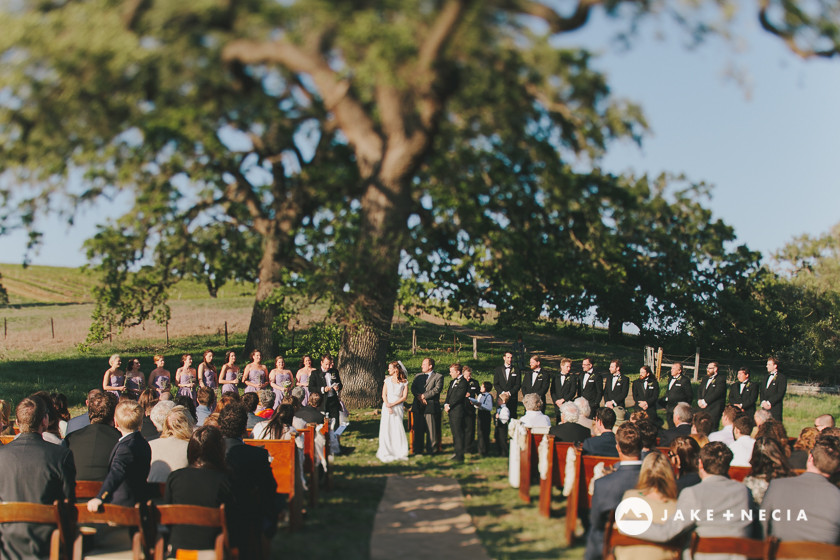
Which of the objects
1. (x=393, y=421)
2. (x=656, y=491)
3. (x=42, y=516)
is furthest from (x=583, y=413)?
(x=42, y=516)

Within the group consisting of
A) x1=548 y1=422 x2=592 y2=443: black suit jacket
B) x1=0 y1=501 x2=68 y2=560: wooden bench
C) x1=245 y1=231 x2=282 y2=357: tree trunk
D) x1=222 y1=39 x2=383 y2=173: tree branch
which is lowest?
x1=0 y1=501 x2=68 y2=560: wooden bench

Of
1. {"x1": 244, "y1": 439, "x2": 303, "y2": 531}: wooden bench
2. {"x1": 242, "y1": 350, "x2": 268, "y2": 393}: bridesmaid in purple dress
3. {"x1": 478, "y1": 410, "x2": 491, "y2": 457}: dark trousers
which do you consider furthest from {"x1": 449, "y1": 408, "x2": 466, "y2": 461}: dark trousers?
{"x1": 244, "y1": 439, "x2": 303, "y2": 531}: wooden bench

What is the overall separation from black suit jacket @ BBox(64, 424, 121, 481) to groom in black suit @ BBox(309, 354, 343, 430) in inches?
215

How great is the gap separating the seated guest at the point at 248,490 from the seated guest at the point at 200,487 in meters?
0.21

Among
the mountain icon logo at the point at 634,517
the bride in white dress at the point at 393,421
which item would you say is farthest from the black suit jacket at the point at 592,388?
the mountain icon logo at the point at 634,517

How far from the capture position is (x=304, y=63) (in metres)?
6.41

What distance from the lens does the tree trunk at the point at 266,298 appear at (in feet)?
25.5

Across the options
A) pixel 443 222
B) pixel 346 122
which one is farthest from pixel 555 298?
pixel 346 122

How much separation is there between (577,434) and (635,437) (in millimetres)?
3251

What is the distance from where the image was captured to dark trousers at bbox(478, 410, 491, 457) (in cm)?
1342

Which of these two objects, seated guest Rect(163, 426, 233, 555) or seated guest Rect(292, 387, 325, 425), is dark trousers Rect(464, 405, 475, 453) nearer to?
seated guest Rect(292, 387, 325, 425)

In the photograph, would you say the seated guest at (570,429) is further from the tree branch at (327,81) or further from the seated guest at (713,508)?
the tree branch at (327,81)

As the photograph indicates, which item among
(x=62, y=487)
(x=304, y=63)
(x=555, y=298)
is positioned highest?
(x=304, y=63)

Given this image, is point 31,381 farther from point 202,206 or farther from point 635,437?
point 635,437
